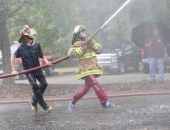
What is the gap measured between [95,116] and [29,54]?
76.7 inches

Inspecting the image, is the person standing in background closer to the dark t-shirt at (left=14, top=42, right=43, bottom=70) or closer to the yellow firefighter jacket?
the yellow firefighter jacket

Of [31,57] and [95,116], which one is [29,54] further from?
[95,116]

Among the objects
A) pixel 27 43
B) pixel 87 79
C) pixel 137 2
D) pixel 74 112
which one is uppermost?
pixel 137 2

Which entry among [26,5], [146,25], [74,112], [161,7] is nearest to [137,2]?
[161,7]

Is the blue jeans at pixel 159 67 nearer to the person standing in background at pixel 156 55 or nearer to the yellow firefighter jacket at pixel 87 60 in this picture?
the person standing in background at pixel 156 55

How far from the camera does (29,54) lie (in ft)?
31.2

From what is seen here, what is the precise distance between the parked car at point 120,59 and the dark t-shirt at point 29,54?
13098mm

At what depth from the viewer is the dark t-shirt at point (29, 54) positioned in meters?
9.52

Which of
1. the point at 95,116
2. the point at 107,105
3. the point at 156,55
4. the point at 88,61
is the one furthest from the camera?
the point at 156,55

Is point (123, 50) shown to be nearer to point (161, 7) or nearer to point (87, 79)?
point (161, 7)

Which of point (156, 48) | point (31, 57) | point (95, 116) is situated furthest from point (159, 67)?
point (95, 116)

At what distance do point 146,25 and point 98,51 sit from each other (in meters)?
9.74

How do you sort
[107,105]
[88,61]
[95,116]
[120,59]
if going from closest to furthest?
1. [95,116]
2. [88,61]
3. [107,105]
4. [120,59]

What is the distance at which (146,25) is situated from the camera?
62.1ft
